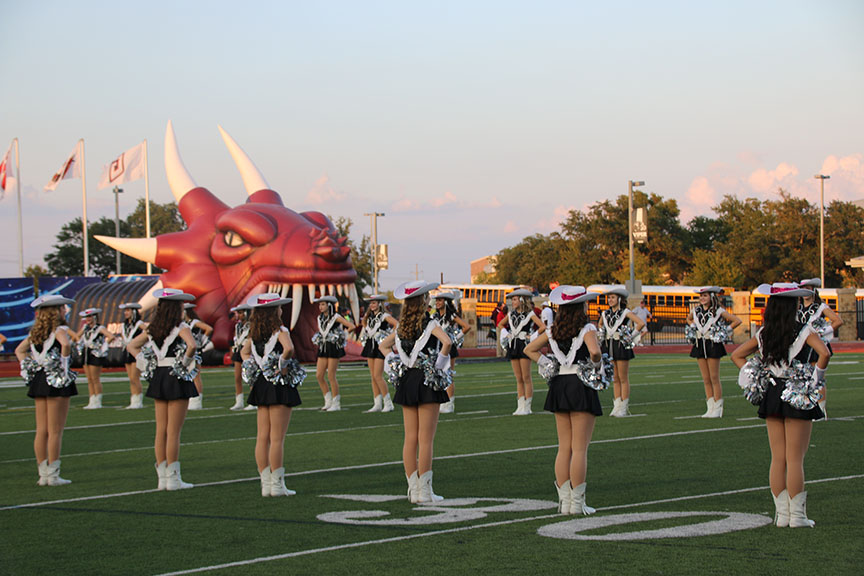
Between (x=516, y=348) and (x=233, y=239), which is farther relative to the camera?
(x=233, y=239)

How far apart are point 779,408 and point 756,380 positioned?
0.89ft

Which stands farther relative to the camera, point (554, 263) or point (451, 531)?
point (554, 263)

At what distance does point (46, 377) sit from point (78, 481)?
110cm

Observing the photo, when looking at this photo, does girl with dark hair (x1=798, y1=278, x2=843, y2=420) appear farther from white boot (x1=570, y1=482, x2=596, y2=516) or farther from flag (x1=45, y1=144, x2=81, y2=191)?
flag (x1=45, y1=144, x2=81, y2=191)

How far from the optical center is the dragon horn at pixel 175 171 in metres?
26.6

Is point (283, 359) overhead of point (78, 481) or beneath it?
overhead

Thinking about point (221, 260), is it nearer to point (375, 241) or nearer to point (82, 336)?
point (82, 336)

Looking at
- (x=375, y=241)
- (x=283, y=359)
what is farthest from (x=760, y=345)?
(x=375, y=241)

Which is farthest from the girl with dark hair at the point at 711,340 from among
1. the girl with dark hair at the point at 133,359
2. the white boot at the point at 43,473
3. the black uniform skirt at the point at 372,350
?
the girl with dark hair at the point at 133,359

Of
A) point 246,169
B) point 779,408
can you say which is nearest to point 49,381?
point 779,408

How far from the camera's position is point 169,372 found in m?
9.34

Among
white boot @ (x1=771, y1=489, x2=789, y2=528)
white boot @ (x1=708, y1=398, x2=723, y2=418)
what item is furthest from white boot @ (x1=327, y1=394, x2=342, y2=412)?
white boot @ (x1=771, y1=489, x2=789, y2=528)

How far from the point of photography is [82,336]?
18.8 metres

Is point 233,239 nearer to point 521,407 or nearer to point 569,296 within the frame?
point 521,407
